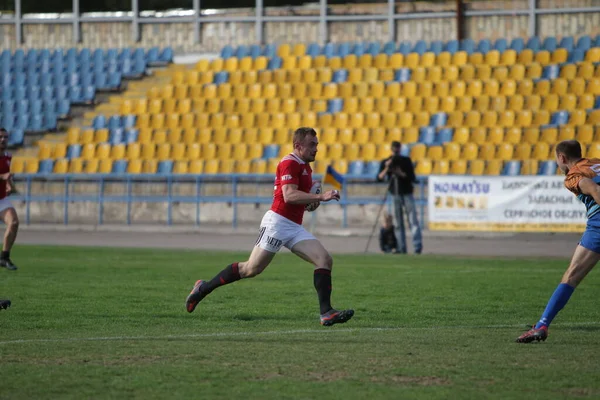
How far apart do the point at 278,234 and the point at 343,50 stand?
2536 centimetres

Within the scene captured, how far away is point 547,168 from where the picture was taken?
28.4m

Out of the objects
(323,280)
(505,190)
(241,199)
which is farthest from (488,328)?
(241,199)

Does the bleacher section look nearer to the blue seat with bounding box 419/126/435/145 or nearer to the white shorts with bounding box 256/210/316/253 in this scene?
the blue seat with bounding box 419/126/435/145

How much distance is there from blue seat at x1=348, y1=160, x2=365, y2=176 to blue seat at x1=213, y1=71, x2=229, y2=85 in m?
6.73

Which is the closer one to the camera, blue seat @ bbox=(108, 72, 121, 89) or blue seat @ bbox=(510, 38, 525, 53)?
blue seat @ bbox=(510, 38, 525, 53)

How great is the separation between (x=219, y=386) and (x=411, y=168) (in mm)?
15862

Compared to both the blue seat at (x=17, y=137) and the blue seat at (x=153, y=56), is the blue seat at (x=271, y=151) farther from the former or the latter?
the blue seat at (x=17, y=137)

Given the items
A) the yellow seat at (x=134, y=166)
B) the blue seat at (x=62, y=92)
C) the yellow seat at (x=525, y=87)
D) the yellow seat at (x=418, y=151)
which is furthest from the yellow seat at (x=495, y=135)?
the blue seat at (x=62, y=92)

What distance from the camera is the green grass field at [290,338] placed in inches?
293

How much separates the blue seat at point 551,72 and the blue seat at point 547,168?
157 inches

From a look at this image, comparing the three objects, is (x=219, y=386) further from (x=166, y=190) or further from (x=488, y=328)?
(x=166, y=190)

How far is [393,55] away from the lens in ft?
112

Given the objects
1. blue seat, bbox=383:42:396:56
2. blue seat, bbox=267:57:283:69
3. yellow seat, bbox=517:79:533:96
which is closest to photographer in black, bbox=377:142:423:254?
yellow seat, bbox=517:79:533:96

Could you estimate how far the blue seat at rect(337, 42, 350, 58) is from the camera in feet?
116
